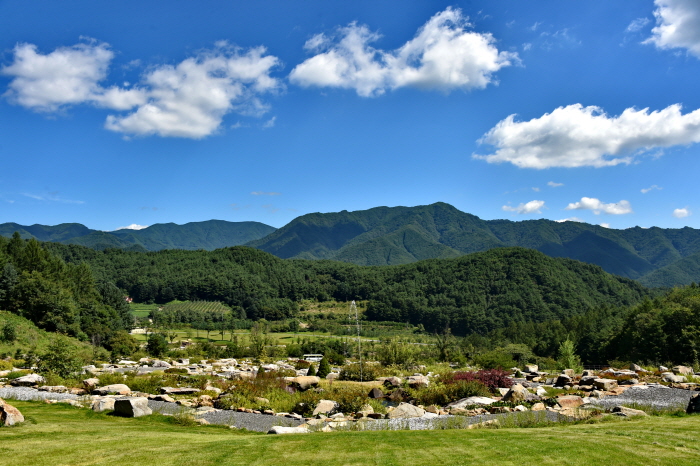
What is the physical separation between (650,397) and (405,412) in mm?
11589

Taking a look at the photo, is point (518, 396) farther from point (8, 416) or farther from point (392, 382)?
point (8, 416)

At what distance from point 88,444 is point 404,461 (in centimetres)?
651

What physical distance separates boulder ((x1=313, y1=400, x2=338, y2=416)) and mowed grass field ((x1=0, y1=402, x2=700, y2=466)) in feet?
21.4

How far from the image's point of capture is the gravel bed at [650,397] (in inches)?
670

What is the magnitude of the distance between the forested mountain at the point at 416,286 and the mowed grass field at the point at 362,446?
127409 mm

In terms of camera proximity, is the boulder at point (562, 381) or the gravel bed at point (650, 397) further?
the boulder at point (562, 381)

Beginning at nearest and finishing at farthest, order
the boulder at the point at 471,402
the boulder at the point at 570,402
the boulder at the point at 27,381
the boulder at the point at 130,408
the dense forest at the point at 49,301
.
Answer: the boulder at the point at 130,408
the boulder at the point at 570,402
the boulder at the point at 471,402
the boulder at the point at 27,381
the dense forest at the point at 49,301

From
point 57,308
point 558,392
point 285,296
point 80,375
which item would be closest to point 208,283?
point 285,296

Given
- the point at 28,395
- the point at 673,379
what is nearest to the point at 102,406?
the point at 28,395

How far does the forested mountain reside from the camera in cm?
13925

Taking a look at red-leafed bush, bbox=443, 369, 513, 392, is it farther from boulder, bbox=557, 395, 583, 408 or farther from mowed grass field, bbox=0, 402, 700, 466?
mowed grass field, bbox=0, 402, 700, 466

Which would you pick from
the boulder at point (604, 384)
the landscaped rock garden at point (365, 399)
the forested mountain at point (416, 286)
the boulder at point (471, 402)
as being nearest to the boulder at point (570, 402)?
the landscaped rock garden at point (365, 399)

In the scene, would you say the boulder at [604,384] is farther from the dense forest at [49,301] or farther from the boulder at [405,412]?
the dense forest at [49,301]

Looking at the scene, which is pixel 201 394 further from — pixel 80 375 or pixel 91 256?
pixel 91 256
